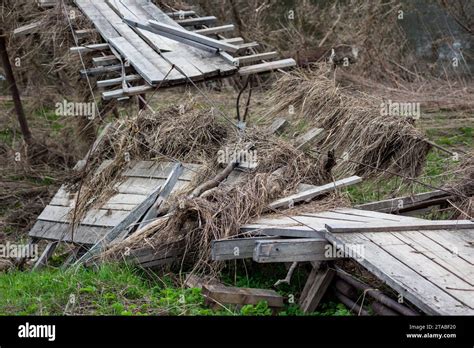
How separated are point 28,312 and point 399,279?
320 cm

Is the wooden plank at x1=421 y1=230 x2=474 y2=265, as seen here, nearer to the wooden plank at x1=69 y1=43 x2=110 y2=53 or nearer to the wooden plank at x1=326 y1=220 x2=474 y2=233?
the wooden plank at x1=326 y1=220 x2=474 y2=233

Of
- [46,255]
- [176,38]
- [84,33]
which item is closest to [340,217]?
[46,255]

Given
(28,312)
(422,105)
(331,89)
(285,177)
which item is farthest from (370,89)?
(28,312)

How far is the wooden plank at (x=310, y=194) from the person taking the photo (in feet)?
29.7

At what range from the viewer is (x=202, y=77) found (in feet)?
36.0

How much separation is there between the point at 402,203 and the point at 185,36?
4.09 metres

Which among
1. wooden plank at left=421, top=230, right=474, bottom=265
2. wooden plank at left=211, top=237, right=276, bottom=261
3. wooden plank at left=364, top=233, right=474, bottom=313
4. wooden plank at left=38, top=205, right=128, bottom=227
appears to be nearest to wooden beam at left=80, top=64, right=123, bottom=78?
wooden plank at left=38, top=205, right=128, bottom=227

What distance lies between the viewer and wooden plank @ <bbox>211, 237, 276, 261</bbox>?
796 cm

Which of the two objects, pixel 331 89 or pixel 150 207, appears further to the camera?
pixel 331 89

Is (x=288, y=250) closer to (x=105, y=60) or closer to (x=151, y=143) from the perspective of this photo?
(x=151, y=143)

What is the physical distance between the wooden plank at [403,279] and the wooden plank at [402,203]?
188 centimetres

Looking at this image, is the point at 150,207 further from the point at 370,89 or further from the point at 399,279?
the point at 370,89

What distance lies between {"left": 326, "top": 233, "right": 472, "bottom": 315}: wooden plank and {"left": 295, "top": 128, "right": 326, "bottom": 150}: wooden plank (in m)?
3.13

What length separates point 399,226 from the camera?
7770 mm
